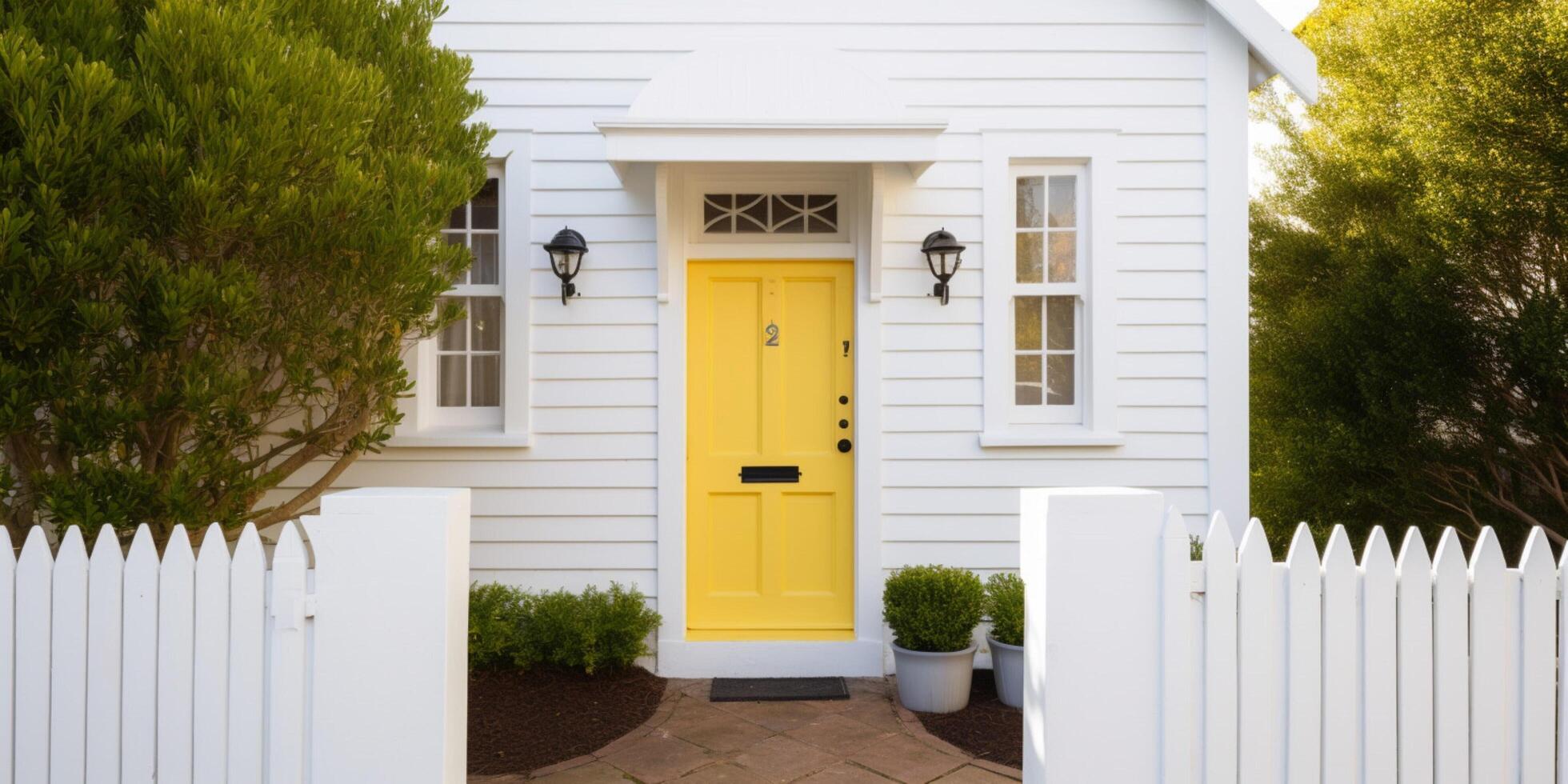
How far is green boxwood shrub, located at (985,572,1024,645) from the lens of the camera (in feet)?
14.7

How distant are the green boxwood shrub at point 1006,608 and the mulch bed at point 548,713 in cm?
172

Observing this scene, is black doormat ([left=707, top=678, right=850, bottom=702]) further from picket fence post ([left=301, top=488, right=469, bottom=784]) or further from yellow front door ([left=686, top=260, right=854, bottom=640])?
picket fence post ([left=301, top=488, right=469, bottom=784])

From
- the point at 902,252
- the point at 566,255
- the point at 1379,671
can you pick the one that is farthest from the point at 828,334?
the point at 1379,671

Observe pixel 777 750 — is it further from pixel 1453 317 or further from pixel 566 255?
pixel 1453 317

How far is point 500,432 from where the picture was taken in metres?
4.97

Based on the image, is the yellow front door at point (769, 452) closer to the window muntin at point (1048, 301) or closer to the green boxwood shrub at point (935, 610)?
the green boxwood shrub at point (935, 610)

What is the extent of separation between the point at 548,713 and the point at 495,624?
615 mm

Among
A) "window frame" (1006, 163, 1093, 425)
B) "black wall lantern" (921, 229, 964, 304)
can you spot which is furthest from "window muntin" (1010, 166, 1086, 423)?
"black wall lantern" (921, 229, 964, 304)

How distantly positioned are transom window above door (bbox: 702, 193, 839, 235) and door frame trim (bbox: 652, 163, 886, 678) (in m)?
0.23

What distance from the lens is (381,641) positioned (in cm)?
232

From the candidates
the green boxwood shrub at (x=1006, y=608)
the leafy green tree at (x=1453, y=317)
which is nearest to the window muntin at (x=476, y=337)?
the green boxwood shrub at (x=1006, y=608)

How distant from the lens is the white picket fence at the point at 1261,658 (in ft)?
7.42

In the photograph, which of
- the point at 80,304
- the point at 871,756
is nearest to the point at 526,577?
the point at 871,756

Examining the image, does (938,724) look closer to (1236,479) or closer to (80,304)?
(1236,479)
